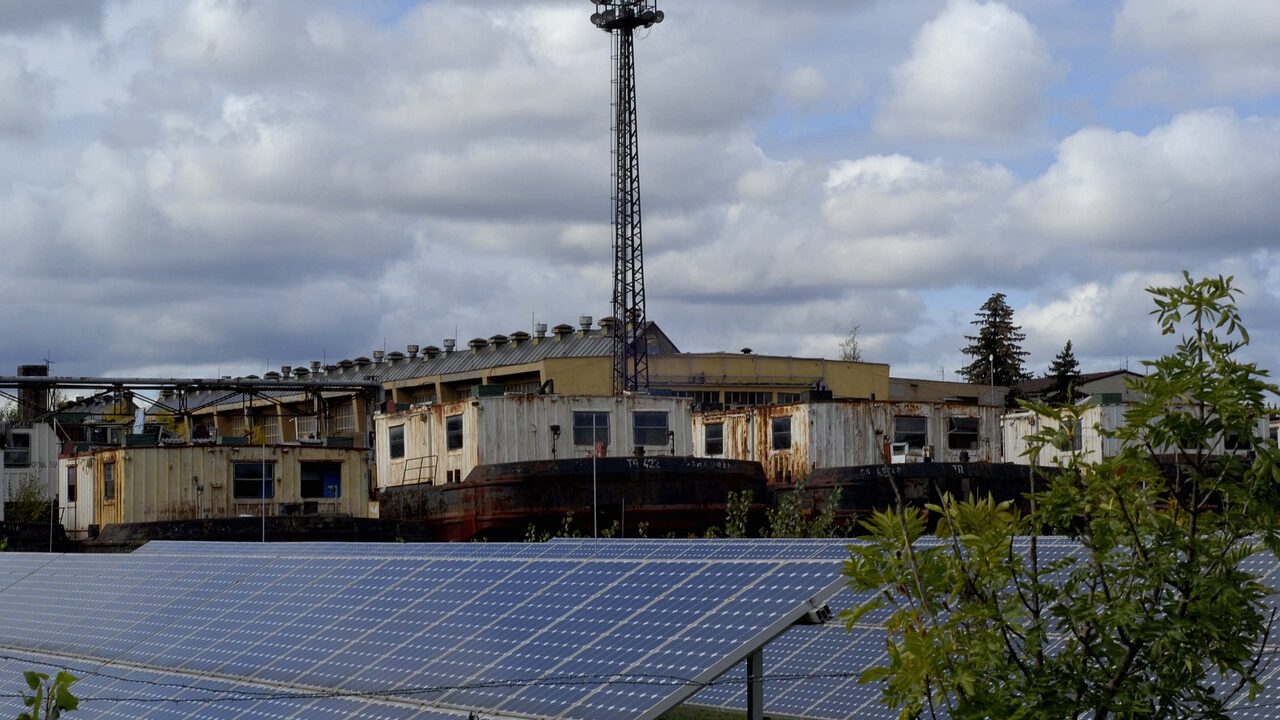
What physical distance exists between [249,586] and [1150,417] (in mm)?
13193

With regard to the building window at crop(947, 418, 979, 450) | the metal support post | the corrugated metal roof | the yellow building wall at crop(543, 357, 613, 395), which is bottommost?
the metal support post

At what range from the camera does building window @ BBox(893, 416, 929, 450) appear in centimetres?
5038

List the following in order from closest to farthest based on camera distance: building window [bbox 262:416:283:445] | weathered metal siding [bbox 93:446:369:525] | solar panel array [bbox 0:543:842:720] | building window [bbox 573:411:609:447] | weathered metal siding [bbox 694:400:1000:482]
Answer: solar panel array [bbox 0:543:842:720], building window [bbox 573:411:609:447], weathered metal siding [bbox 694:400:1000:482], weathered metal siding [bbox 93:446:369:525], building window [bbox 262:416:283:445]

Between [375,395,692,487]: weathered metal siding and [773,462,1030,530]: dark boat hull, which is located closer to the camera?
[773,462,1030,530]: dark boat hull

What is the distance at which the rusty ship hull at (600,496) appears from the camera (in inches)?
1732

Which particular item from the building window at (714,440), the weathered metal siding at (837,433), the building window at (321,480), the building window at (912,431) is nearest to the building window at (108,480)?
the building window at (321,480)

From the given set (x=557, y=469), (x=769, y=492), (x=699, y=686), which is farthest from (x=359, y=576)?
(x=769, y=492)

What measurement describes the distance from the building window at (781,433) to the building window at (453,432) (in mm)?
10274

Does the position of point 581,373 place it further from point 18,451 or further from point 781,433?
point 781,433

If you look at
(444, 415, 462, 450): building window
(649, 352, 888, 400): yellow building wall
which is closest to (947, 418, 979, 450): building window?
(444, 415, 462, 450): building window

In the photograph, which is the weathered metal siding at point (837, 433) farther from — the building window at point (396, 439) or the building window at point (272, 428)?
the building window at point (272, 428)

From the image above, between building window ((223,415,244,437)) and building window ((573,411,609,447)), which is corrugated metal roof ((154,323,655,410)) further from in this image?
building window ((573,411,609,447))

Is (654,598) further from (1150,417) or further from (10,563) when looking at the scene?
(10,563)

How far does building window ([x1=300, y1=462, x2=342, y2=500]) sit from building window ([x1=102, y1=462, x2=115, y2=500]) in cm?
603
